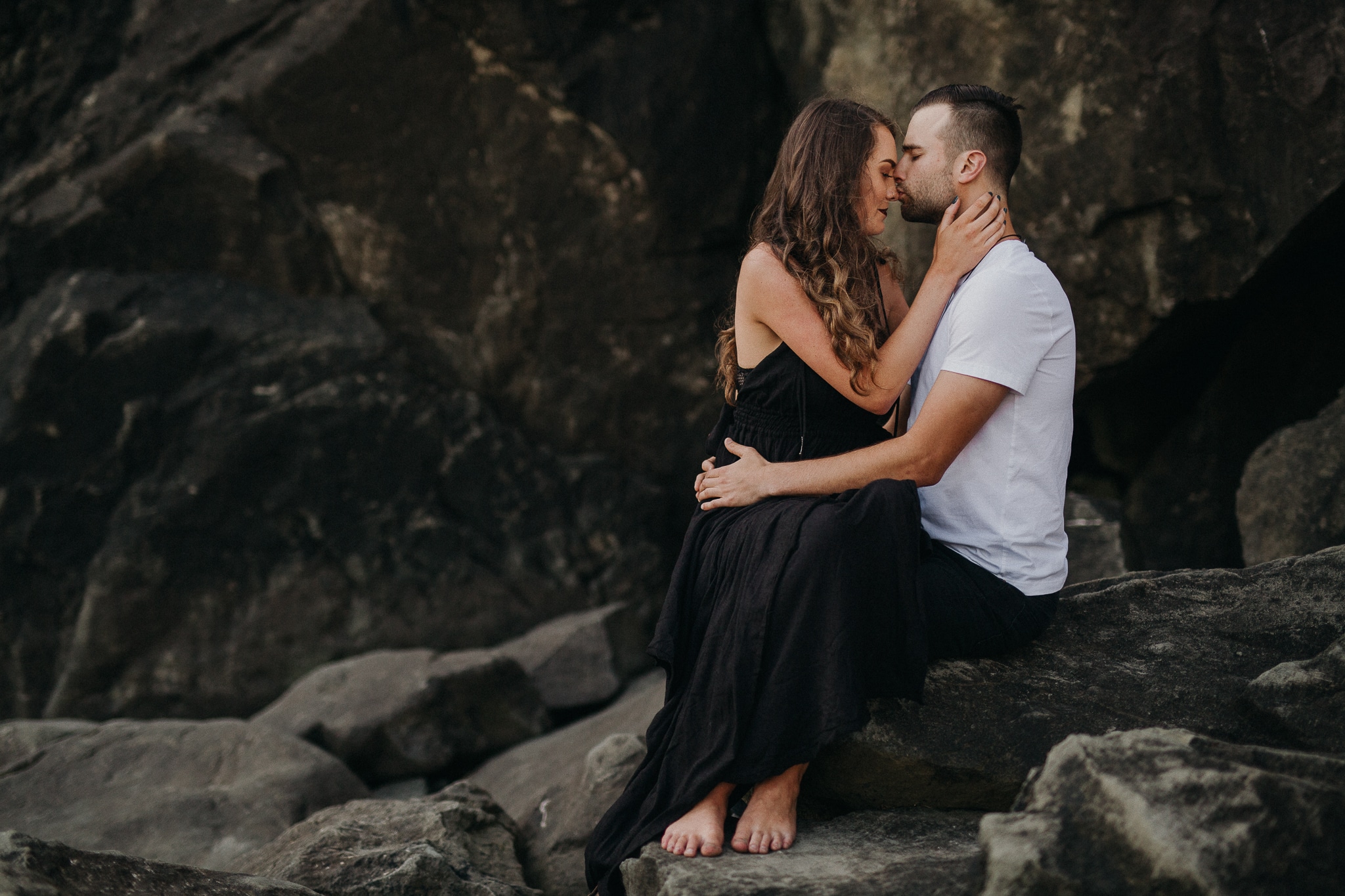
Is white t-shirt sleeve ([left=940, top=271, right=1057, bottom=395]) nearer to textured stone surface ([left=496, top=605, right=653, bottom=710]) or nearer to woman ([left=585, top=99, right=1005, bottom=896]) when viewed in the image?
woman ([left=585, top=99, right=1005, bottom=896])

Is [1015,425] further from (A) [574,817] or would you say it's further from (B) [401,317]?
(B) [401,317]

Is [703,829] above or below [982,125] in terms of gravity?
below

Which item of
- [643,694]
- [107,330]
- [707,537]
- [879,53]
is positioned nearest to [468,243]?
[107,330]

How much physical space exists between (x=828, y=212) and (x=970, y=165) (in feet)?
1.34

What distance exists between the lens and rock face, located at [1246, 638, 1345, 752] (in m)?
2.39

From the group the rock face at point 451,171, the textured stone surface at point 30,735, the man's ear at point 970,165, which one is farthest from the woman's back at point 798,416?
the textured stone surface at point 30,735

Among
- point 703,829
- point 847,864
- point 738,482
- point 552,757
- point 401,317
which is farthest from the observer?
point 401,317

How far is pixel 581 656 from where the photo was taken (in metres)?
5.55

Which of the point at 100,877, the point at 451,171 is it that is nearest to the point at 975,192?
the point at 100,877

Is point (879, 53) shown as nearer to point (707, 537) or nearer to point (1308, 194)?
point (1308, 194)

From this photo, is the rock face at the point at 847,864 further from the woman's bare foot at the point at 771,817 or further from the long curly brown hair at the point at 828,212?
the long curly brown hair at the point at 828,212

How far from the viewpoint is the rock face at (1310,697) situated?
239cm

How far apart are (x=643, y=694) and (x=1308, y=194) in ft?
11.6

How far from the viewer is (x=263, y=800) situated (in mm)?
4129
